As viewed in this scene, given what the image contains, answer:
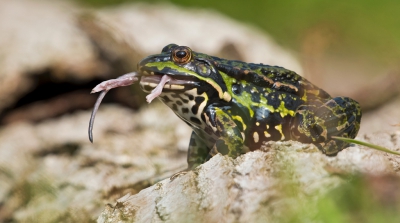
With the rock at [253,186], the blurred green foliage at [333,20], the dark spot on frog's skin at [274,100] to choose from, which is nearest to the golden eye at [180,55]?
the dark spot on frog's skin at [274,100]

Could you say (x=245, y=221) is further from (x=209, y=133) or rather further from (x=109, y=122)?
(x=109, y=122)

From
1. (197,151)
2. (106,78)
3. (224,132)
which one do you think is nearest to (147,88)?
(224,132)

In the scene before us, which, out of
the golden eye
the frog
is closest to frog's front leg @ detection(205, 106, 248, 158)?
the frog

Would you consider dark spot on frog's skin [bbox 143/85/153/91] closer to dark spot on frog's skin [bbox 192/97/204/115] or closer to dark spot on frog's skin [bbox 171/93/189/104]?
dark spot on frog's skin [bbox 171/93/189/104]

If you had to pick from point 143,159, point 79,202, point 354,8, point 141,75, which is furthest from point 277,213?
point 354,8

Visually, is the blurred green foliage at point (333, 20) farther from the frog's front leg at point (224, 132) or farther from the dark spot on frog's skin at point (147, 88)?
the dark spot on frog's skin at point (147, 88)

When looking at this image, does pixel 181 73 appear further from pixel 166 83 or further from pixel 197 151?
pixel 197 151
